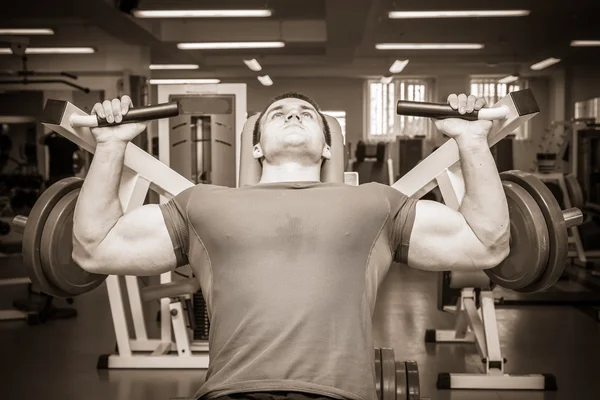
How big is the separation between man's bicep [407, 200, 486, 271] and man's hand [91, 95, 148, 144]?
61 cm

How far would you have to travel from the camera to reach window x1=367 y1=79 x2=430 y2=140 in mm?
10961

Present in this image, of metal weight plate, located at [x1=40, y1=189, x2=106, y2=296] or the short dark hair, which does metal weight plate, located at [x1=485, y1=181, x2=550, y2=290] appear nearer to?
the short dark hair

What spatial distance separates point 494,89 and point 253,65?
358 cm

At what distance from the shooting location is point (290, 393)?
1.27 metres

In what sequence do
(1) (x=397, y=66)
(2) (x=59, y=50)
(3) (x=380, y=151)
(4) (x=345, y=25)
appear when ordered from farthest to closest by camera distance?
(1) (x=397, y=66) < (3) (x=380, y=151) < (2) (x=59, y=50) < (4) (x=345, y=25)

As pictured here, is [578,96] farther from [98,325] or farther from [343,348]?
[343,348]

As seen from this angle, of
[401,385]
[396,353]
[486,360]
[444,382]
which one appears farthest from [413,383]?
[396,353]

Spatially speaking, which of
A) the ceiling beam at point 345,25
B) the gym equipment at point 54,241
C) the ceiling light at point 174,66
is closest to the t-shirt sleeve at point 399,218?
the gym equipment at point 54,241

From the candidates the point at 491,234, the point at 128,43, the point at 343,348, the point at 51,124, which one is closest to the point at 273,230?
the point at 343,348

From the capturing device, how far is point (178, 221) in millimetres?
1446

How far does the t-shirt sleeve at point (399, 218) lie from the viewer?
1441 millimetres

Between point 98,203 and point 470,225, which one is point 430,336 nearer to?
point 470,225

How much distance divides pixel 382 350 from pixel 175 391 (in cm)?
152

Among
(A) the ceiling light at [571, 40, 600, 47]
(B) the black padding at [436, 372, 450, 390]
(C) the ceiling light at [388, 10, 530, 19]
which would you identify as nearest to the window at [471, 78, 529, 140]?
(A) the ceiling light at [571, 40, 600, 47]
